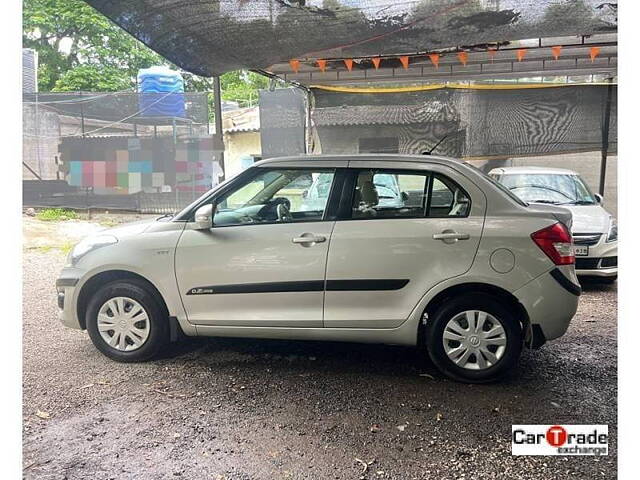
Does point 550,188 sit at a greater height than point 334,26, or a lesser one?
lesser

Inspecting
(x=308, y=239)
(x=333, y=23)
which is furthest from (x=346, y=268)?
(x=333, y=23)

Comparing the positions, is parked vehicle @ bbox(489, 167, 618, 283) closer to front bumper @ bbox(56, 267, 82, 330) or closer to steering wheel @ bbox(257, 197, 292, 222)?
steering wheel @ bbox(257, 197, 292, 222)

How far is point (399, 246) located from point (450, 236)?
347mm

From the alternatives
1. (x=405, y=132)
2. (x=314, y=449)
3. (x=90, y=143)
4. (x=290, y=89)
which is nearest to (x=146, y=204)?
(x=90, y=143)

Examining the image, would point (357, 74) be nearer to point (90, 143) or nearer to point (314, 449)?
point (90, 143)

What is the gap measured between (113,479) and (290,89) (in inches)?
327

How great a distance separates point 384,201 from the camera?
3566 mm

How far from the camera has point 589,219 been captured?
234 inches

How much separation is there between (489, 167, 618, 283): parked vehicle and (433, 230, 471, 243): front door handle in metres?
3.04

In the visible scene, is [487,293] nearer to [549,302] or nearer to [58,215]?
[549,302]

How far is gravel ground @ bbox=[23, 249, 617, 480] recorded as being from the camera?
262 cm

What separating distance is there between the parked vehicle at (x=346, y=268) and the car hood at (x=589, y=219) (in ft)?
8.46

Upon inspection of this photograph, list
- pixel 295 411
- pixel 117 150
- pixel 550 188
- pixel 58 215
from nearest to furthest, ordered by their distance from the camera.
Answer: pixel 295 411
pixel 550 188
pixel 117 150
pixel 58 215

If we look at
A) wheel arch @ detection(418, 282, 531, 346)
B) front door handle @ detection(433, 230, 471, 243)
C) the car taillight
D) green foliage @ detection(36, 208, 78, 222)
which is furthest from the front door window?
green foliage @ detection(36, 208, 78, 222)
